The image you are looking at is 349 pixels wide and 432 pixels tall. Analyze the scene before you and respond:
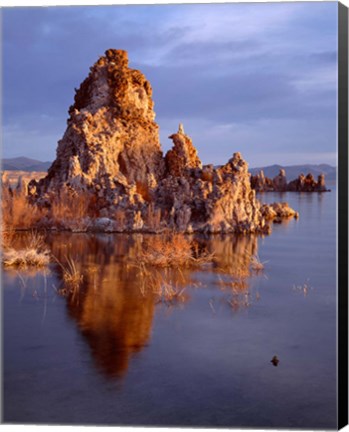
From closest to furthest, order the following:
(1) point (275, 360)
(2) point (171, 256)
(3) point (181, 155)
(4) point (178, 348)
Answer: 1. (1) point (275, 360)
2. (4) point (178, 348)
3. (2) point (171, 256)
4. (3) point (181, 155)

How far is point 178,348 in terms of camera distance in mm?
5590

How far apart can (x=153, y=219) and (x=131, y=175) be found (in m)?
2.36

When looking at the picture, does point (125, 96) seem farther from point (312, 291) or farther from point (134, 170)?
point (312, 291)

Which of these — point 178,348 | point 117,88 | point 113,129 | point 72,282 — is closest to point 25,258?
point 72,282

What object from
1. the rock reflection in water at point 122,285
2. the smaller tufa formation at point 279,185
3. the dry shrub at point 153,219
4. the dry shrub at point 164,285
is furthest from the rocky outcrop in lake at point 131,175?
the dry shrub at point 164,285

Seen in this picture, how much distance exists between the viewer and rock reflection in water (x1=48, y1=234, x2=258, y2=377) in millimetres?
5734

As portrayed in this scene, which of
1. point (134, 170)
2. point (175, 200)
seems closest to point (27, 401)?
point (175, 200)

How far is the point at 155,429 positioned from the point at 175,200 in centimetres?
774

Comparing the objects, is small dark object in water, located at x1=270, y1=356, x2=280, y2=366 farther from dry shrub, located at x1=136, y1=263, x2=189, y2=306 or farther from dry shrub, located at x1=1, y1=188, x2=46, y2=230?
dry shrub, located at x1=1, y1=188, x2=46, y2=230

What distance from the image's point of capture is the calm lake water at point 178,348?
4777mm

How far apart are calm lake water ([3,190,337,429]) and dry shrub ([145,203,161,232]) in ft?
10.3

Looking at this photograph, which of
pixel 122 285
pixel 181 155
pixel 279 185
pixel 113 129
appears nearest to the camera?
pixel 122 285

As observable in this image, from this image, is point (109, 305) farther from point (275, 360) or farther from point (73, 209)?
point (73, 209)

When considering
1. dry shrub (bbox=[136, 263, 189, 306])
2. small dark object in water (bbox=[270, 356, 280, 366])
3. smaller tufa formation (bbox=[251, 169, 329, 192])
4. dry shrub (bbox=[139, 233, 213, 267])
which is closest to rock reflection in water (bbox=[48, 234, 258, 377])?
dry shrub (bbox=[136, 263, 189, 306])
